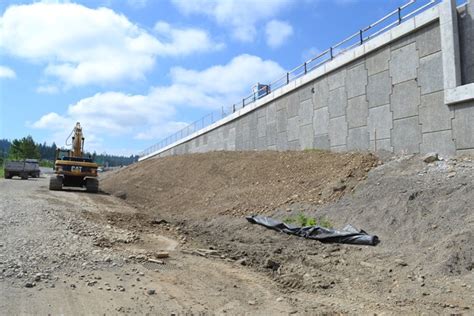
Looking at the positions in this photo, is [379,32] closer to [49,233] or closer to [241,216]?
[241,216]

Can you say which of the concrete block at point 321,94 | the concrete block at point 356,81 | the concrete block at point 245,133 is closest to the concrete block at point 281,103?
the concrete block at point 321,94

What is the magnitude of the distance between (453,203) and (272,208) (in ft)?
17.2

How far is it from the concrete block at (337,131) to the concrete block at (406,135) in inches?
98.4

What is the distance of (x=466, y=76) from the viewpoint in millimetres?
10219

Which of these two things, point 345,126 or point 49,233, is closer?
point 49,233

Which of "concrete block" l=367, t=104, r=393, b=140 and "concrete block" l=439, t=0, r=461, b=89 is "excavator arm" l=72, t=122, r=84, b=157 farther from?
"concrete block" l=439, t=0, r=461, b=89

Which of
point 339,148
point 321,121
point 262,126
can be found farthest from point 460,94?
point 262,126

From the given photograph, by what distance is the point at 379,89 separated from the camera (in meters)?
12.9

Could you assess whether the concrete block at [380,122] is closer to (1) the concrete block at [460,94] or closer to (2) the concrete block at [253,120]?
(1) the concrete block at [460,94]

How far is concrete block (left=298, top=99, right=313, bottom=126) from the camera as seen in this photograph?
55.0 ft

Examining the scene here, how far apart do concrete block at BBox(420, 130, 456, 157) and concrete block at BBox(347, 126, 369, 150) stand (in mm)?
2387

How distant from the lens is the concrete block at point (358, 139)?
13.4 metres

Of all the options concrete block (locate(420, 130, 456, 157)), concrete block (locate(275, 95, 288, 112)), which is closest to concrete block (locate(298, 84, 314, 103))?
concrete block (locate(275, 95, 288, 112))

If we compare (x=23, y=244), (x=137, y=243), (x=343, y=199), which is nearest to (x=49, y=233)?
(x=23, y=244)
